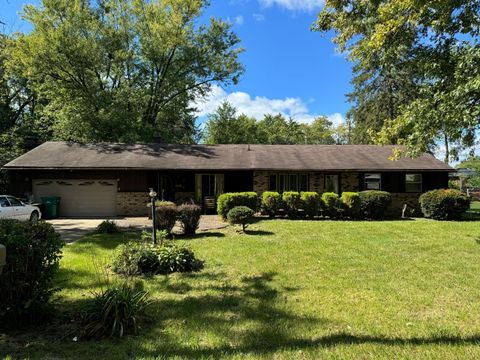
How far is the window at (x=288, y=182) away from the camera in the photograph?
1931 centimetres

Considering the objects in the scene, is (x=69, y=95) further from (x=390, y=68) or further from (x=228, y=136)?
(x=390, y=68)

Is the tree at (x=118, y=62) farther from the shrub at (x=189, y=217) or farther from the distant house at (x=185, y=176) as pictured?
the shrub at (x=189, y=217)

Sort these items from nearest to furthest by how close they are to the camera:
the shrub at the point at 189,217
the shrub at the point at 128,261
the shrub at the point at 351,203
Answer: the shrub at the point at 128,261
the shrub at the point at 189,217
the shrub at the point at 351,203

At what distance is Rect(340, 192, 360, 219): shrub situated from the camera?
53.2 ft

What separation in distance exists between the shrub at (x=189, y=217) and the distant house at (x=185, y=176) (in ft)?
22.6

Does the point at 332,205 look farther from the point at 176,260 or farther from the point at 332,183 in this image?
the point at 176,260

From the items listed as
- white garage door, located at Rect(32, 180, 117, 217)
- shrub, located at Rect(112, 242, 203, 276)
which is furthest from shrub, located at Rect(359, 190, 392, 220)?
white garage door, located at Rect(32, 180, 117, 217)

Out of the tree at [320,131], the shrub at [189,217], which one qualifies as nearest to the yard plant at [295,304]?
the shrub at [189,217]

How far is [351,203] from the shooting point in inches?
638

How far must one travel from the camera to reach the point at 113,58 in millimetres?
28484

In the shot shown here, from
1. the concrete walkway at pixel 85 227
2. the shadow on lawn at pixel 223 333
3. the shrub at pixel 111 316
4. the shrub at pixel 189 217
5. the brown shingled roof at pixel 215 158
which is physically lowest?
the shadow on lawn at pixel 223 333

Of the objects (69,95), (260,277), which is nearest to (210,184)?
(260,277)

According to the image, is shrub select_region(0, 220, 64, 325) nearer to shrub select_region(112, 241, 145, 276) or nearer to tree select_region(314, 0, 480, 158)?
shrub select_region(112, 241, 145, 276)

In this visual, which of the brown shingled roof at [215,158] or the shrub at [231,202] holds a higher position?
the brown shingled roof at [215,158]
